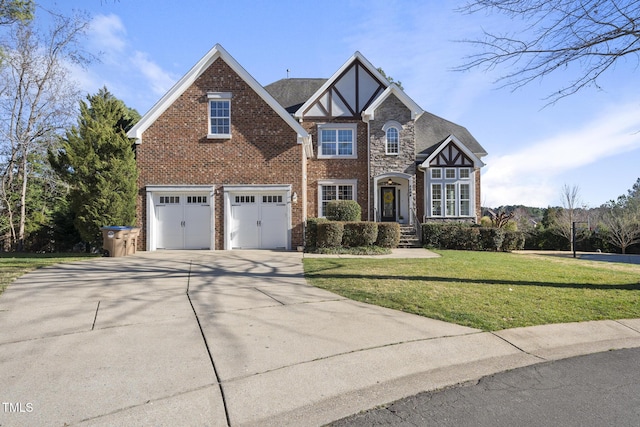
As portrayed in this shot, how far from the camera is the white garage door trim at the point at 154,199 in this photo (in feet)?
48.3

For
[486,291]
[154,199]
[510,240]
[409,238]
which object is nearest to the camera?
[486,291]

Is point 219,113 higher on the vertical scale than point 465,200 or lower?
higher

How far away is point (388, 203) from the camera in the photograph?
68.7ft

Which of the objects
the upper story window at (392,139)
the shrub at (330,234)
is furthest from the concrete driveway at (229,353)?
the upper story window at (392,139)

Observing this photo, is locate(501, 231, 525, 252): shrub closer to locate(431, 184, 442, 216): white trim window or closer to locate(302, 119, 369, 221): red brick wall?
locate(431, 184, 442, 216): white trim window

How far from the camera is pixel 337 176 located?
64.4 ft

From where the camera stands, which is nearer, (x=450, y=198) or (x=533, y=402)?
(x=533, y=402)

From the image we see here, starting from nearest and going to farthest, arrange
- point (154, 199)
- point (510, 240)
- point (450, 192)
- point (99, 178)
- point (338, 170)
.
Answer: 1. point (99, 178)
2. point (154, 199)
3. point (510, 240)
4. point (338, 170)
5. point (450, 192)

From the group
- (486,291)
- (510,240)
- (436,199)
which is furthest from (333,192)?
(486,291)

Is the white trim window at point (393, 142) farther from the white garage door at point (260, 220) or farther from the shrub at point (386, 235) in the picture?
the white garage door at point (260, 220)

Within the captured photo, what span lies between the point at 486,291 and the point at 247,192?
34.1 ft

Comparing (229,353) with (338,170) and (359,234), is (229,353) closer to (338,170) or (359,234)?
(359,234)

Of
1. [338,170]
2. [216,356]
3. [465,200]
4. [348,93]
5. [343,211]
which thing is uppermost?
[348,93]

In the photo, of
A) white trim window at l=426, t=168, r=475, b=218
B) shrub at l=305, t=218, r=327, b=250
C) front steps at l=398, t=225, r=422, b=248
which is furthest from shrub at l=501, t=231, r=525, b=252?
shrub at l=305, t=218, r=327, b=250
